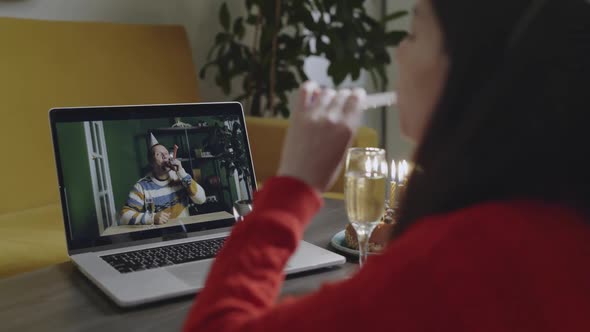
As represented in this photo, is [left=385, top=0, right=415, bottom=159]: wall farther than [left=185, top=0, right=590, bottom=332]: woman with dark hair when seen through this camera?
Yes

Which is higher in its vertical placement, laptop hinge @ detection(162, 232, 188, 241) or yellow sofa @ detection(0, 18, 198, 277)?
yellow sofa @ detection(0, 18, 198, 277)

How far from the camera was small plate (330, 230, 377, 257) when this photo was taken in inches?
40.6

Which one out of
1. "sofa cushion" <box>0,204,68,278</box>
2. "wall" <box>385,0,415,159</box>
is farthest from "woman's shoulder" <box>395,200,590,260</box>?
"wall" <box>385,0,415,159</box>

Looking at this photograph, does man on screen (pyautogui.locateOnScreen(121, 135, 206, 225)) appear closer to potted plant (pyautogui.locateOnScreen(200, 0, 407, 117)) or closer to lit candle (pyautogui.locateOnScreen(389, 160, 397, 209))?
lit candle (pyautogui.locateOnScreen(389, 160, 397, 209))

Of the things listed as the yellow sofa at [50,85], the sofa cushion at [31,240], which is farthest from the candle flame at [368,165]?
the yellow sofa at [50,85]

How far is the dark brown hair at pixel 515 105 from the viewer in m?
0.46

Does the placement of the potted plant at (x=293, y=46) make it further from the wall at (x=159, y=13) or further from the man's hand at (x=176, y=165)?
the man's hand at (x=176, y=165)

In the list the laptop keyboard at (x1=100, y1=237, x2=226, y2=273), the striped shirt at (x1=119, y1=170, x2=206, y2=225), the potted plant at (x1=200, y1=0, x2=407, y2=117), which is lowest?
the laptop keyboard at (x1=100, y1=237, x2=226, y2=273)

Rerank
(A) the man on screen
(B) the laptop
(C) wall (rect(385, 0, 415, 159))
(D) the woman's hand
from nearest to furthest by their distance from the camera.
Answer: (D) the woman's hand, (B) the laptop, (A) the man on screen, (C) wall (rect(385, 0, 415, 159))

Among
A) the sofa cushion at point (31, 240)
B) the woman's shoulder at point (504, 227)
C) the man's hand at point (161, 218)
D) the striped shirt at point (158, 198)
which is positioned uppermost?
the woman's shoulder at point (504, 227)

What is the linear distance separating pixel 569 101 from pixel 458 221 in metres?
0.12

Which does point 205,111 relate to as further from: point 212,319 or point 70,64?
point 70,64

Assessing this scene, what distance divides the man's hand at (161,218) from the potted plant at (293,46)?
149 centimetres

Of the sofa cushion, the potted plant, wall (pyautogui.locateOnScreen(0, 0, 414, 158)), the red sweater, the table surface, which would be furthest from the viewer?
the potted plant
